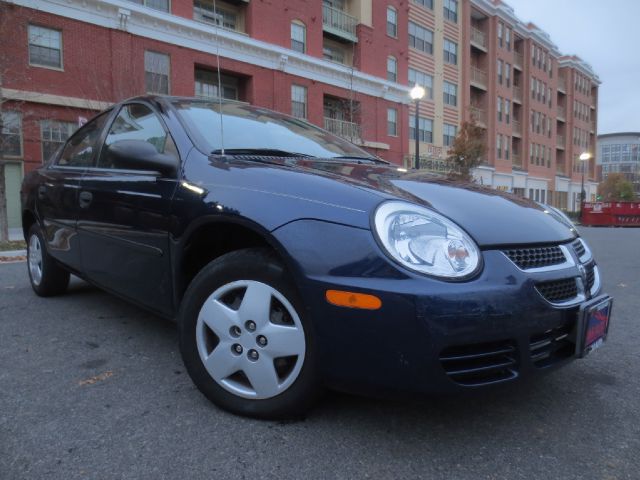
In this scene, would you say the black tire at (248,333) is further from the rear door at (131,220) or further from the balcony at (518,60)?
the balcony at (518,60)

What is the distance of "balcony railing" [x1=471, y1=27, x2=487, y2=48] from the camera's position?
35156 millimetres

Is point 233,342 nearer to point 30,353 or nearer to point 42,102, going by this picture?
point 30,353

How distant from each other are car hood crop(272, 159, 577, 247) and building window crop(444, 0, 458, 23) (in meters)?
33.9

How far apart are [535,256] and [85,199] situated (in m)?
2.64

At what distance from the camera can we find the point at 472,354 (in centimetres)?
167

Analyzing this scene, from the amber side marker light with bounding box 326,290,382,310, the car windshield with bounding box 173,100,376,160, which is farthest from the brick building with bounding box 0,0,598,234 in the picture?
the amber side marker light with bounding box 326,290,382,310

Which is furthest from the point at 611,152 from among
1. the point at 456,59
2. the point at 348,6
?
the point at 348,6

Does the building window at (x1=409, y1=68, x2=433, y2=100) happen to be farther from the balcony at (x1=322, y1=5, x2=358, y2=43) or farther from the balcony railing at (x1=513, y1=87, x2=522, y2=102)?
the balcony railing at (x1=513, y1=87, x2=522, y2=102)

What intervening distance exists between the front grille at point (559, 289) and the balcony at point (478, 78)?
36126mm

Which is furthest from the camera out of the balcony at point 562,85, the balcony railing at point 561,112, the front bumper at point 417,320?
the balcony railing at point 561,112

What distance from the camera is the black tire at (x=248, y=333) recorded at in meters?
1.83

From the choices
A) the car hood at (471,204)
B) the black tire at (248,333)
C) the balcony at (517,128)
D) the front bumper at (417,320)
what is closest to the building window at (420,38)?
the balcony at (517,128)

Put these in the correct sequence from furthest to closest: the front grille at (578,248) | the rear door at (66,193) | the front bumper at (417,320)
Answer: the rear door at (66,193), the front grille at (578,248), the front bumper at (417,320)

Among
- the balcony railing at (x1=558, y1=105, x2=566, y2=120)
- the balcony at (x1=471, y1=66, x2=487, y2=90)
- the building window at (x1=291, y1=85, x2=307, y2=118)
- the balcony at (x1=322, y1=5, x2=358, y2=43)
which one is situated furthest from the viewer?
the balcony railing at (x1=558, y1=105, x2=566, y2=120)
